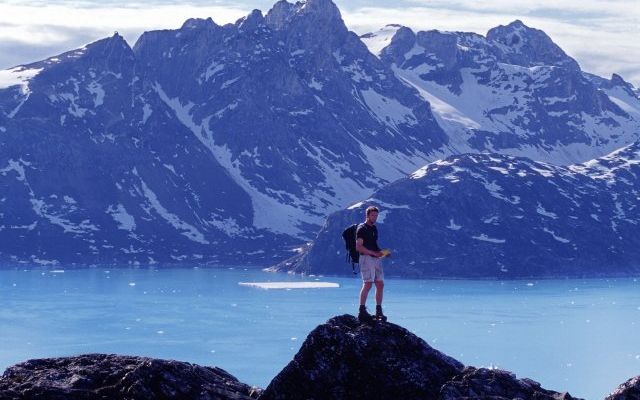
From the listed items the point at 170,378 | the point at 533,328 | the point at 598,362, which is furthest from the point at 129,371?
the point at 533,328

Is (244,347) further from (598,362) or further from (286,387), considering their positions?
(286,387)

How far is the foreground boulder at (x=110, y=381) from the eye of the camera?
25.5 metres

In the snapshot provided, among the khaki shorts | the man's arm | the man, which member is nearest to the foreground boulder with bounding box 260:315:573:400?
the man

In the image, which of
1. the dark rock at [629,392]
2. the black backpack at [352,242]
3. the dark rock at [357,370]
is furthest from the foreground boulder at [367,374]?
the black backpack at [352,242]

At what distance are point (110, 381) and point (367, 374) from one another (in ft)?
17.8

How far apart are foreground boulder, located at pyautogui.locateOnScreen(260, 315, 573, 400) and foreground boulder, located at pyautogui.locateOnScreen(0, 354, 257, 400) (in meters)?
1.58

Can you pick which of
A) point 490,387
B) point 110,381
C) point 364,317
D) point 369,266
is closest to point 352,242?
point 369,266

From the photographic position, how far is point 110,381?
85.9ft

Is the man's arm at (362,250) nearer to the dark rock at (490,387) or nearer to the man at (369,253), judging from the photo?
the man at (369,253)

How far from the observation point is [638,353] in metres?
154

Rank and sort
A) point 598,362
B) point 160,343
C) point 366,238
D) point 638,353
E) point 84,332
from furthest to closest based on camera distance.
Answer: point 84,332 < point 160,343 < point 638,353 < point 598,362 < point 366,238

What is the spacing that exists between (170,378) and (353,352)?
12.7 feet

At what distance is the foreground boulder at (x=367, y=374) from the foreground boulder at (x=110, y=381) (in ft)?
5.17

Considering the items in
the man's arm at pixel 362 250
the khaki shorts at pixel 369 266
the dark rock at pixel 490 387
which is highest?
the man's arm at pixel 362 250
